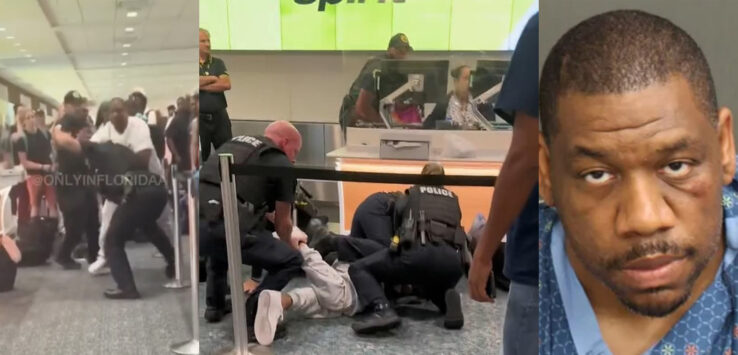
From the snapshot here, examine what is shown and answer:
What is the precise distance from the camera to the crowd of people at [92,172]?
221 cm

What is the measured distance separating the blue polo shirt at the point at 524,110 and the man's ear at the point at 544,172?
0.04 meters

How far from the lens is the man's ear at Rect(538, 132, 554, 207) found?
171 centimetres

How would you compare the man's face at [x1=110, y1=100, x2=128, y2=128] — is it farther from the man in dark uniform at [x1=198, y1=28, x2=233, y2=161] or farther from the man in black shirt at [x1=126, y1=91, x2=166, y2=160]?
the man in dark uniform at [x1=198, y1=28, x2=233, y2=161]

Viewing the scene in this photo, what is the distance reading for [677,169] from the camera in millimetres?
1574

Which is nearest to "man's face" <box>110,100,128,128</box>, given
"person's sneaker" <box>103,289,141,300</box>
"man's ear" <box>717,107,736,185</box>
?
"person's sneaker" <box>103,289,141,300</box>

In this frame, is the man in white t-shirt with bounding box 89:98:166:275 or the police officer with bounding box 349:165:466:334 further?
the man in white t-shirt with bounding box 89:98:166:275

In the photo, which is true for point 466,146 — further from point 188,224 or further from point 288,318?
point 188,224

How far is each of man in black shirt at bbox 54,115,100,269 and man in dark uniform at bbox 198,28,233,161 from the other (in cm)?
47

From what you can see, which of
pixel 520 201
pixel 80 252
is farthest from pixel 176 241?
pixel 520 201

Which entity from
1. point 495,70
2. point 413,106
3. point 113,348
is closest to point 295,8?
point 413,106

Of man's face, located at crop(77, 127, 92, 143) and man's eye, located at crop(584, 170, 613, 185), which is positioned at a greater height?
man's face, located at crop(77, 127, 92, 143)

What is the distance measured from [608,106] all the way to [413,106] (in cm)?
64

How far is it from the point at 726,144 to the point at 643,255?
0.37 m

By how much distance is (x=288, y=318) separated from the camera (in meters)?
2.26
